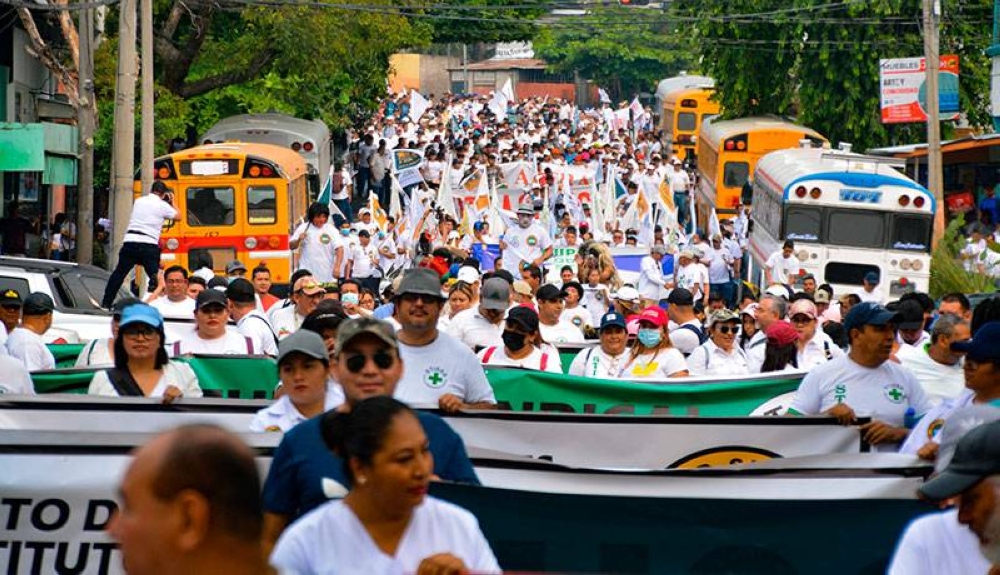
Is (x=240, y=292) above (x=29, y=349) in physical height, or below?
above

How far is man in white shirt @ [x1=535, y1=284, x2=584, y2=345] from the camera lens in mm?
14453

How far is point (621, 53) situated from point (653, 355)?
352ft

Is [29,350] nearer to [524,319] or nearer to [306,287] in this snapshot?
[306,287]

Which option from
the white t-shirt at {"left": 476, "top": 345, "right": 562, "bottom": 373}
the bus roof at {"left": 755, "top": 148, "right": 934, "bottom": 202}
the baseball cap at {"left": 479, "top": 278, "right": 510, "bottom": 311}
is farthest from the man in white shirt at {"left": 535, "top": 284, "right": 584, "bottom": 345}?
the bus roof at {"left": 755, "top": 148, "right": 934, "bottom": 202}

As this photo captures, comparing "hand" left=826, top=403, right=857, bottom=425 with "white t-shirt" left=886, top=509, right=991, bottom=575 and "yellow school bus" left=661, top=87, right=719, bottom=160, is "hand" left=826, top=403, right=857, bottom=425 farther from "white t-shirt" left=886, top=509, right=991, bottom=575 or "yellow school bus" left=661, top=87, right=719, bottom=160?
"yellow school bus" left=661, top=87, right=719, bottom=160

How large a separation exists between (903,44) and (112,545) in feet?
122

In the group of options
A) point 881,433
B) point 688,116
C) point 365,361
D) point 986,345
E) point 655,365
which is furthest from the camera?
point 688,116

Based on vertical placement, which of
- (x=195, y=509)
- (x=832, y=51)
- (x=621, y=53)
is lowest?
(x=195, y=509)

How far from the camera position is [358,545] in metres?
5.17

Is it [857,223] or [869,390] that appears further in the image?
[857,223]

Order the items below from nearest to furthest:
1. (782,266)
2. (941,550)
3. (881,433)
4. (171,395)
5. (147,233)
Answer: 1. (941,550)
2. (881,433)
3. (171,395)
4. (147,233)
5. (782,266)

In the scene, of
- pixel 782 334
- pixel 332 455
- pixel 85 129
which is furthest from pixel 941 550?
pixel 85 129

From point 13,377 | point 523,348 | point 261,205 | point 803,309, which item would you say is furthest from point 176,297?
point 261,205

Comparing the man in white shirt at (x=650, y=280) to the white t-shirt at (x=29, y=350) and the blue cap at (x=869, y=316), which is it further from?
the blue cap at (x=869, y=316)
